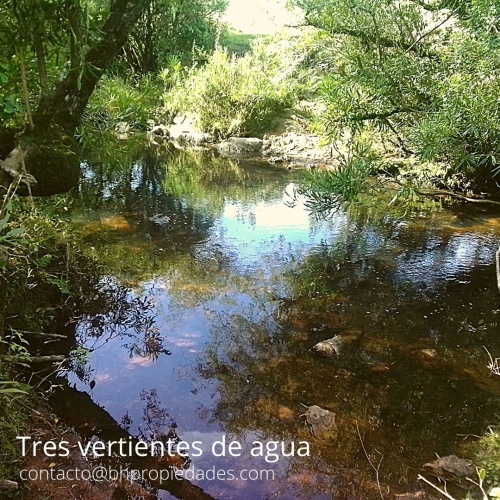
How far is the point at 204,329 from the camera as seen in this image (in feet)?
16.0

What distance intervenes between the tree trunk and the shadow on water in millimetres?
1543

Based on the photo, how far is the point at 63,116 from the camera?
2.65 metres

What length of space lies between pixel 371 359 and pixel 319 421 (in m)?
1.07


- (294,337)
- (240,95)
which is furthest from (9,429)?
(240,95)

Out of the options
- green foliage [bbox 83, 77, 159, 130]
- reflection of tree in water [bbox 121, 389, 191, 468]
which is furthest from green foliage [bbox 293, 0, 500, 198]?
reflection of tree in water [bbox 121, 389, 191, 468]

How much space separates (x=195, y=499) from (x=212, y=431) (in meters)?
0.61

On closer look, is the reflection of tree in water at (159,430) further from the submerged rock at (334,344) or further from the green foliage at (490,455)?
the green foliage at (490,455)

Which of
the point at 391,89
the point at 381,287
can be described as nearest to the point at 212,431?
the point at 381,287

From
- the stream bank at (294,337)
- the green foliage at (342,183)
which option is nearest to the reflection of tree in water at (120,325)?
the stream bank at (294,337)

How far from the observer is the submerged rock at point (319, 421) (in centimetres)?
346

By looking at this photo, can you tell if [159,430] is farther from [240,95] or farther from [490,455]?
[240,95]

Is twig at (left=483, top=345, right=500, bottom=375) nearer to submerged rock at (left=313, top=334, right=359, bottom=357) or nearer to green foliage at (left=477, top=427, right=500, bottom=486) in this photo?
green foliage at (left=477, top=427, right=500, bottom=486)

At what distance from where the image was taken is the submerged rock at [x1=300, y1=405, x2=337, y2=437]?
11.4 feet

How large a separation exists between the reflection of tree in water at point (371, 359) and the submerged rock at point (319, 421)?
0.06m
